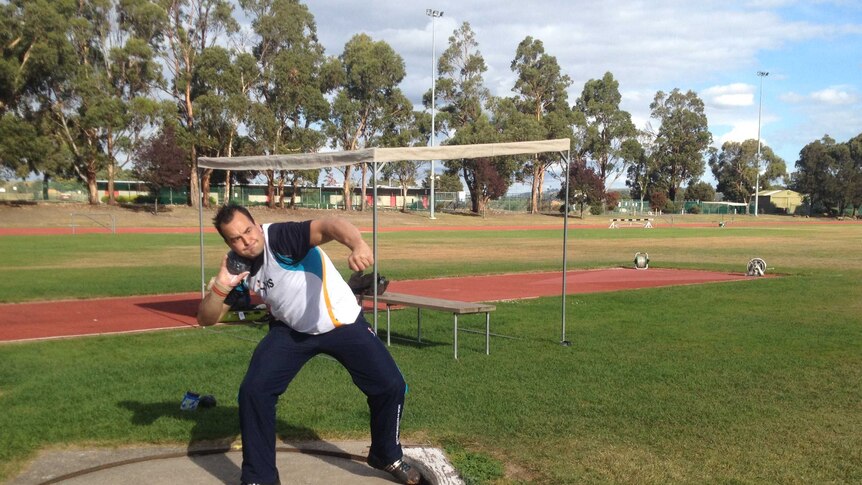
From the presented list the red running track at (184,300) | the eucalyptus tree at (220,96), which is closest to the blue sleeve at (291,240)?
the red running track at (184,300)

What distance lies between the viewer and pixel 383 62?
7312cm

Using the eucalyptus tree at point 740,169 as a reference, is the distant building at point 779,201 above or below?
below

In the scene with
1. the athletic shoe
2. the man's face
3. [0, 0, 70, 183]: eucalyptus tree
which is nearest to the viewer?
the man's face

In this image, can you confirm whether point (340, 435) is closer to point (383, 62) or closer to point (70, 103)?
point (70, 103)

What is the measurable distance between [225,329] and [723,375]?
7.14m

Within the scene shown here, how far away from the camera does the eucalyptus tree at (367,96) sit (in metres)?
71.9

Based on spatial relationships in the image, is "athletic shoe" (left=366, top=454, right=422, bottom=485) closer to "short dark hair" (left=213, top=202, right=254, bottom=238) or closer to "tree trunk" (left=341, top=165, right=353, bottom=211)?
"short dark hair" (left=213, top=202, right=254, bottom=238)

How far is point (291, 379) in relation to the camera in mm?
4500

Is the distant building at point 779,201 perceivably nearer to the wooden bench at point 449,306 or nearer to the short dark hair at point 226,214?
the wooden bench at point 449,306

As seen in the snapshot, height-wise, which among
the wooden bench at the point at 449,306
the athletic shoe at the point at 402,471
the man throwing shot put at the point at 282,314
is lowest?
the athletic shoe at the point at 402,471

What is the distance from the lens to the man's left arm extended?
12.0 feet

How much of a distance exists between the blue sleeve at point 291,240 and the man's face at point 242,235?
90 mm

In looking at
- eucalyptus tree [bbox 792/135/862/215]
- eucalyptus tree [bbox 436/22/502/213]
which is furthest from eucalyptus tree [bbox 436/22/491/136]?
eucalyptus tree [bbox 792/135/862/215]

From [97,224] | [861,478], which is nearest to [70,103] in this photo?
[97,224]
